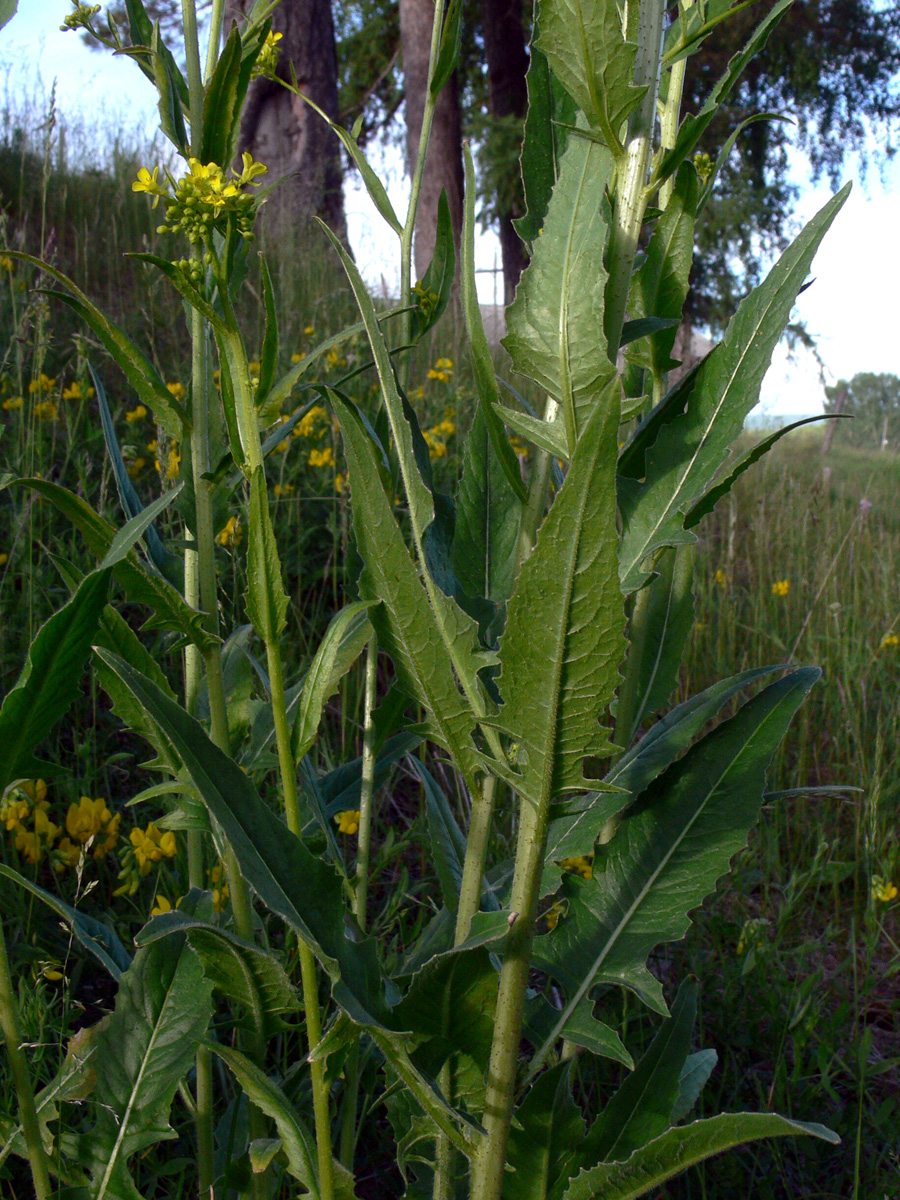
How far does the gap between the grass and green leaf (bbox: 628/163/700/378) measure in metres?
0.54

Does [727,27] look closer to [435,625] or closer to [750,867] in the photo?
[750,867]

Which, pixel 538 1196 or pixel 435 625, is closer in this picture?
pixel 435 625

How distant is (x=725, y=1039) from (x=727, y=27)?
391 inches

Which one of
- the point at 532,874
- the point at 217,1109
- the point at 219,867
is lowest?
the point at 217,1109

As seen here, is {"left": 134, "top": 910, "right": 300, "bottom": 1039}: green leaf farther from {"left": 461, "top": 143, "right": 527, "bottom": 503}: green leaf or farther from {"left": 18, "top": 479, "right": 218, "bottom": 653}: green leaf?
{"left": 461, "top": 143, "right": 527, "bottom": 503}: green leaf

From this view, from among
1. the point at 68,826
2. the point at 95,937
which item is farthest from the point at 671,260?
the point at 68,826

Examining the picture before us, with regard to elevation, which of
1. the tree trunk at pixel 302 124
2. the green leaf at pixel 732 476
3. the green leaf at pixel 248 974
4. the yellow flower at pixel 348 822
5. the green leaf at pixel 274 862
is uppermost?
the tree trunk at pixel 302 124

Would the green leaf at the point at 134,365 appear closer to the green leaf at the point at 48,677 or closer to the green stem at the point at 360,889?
the green leaf at the point at 48,677

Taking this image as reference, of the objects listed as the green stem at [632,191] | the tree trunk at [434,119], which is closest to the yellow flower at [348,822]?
the green stem at [632,191]

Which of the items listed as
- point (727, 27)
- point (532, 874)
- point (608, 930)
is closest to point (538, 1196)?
point (608, 930)

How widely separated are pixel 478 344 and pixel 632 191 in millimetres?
159

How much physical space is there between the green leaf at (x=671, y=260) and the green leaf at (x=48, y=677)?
497mm

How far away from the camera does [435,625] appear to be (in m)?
0.66

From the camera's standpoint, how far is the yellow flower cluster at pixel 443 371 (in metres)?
3.51
